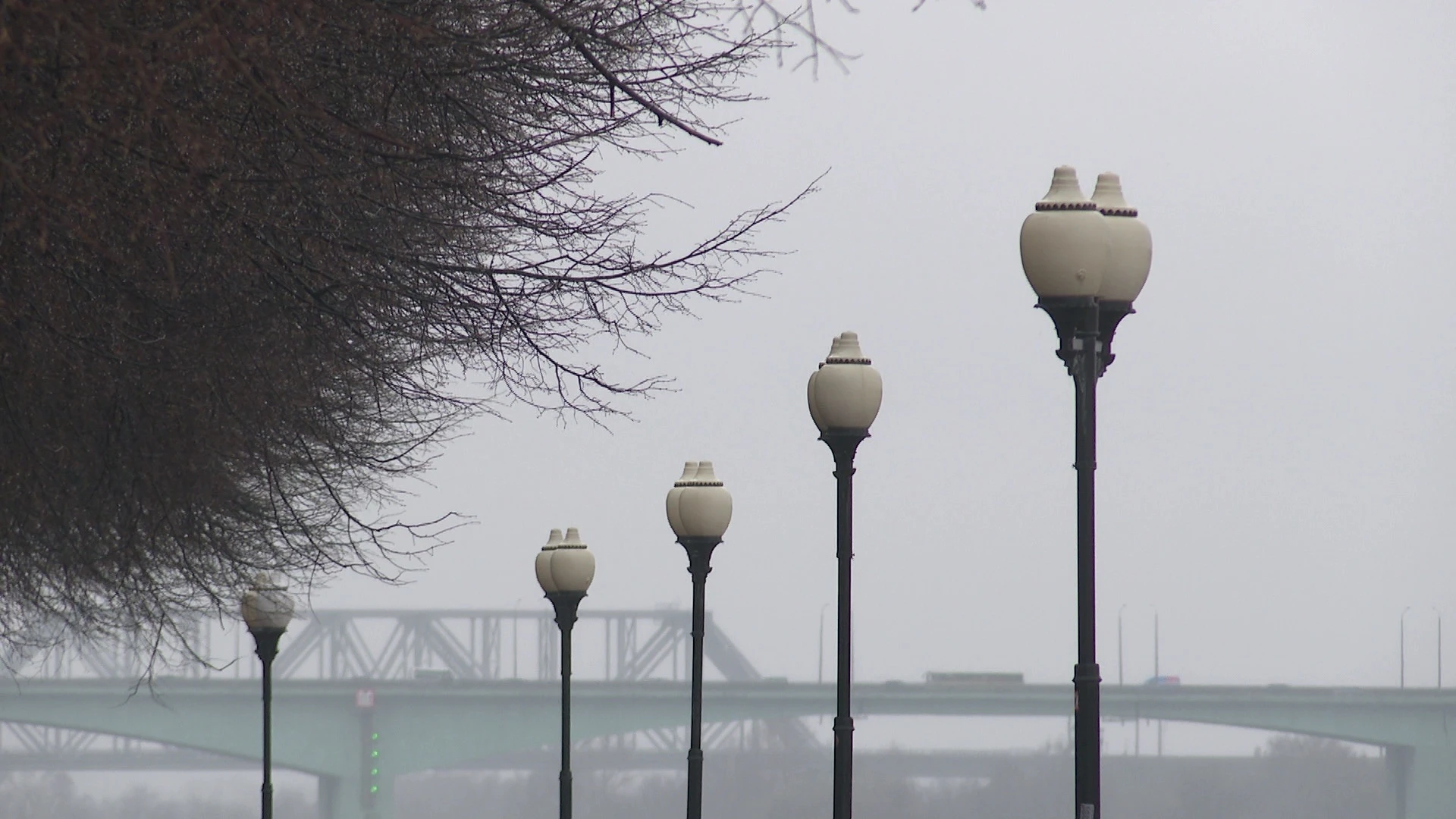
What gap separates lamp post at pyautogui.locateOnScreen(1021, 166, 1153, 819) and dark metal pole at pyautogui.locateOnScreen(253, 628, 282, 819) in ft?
43.5

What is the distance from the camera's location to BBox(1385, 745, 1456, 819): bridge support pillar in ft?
214

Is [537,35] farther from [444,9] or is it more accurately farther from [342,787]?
[342,787]

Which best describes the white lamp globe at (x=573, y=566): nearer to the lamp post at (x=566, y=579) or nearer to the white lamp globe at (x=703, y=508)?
the lamp post at (x=566, y=579)

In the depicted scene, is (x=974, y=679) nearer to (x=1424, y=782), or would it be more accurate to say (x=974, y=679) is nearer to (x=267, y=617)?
(x=1424, y=782)

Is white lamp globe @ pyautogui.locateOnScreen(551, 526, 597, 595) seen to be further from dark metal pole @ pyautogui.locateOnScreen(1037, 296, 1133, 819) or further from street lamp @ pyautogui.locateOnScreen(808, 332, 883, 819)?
dark metal pole @ pyautogui.locateOnScreen(1037, 296, 1133, 819)

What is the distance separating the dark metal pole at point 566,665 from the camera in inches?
745

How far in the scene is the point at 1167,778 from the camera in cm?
7738

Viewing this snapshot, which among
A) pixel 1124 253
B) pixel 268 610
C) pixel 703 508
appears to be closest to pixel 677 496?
pixel 703 508

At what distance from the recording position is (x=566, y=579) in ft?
61.3

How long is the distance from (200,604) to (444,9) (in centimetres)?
Answer: 1678

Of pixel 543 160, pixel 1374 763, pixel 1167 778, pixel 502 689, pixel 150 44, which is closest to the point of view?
pixel 150 44

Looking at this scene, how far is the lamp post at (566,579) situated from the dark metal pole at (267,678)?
112 inches

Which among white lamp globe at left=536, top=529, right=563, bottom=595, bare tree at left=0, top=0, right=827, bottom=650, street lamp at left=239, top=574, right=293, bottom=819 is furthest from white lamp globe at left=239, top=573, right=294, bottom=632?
bare tree at left=0, top=0, right=827, bottom=650

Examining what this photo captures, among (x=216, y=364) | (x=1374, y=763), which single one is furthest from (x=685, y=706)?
(x=216, y=364)
